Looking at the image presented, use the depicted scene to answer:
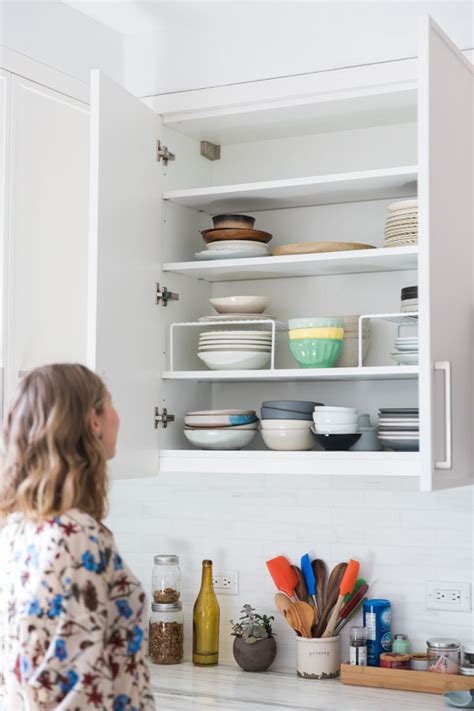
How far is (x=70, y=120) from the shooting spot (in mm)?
2605

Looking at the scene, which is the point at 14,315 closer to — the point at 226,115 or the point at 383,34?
the point at 226,115

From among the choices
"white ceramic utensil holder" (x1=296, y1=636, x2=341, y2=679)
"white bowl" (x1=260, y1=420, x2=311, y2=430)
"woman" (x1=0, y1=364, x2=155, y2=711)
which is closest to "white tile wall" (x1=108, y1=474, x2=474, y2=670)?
"white ceramic utensil holder" (x1=296, y1=636, x2=341, y2=679)

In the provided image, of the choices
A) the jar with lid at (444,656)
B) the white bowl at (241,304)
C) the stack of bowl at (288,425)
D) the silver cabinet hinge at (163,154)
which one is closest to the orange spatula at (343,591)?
the jar with lid at (444,656)

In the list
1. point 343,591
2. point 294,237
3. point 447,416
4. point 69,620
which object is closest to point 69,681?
point 69,620

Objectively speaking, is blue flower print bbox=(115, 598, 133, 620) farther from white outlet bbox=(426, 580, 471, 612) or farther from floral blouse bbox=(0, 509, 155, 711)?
white outlet bbox=(426, 580, 471, 612)

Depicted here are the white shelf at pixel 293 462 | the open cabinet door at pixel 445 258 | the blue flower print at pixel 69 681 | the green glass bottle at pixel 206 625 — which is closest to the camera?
the blue flower print at pixel 69 681

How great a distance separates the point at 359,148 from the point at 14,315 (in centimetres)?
106

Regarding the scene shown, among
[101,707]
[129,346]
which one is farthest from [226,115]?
[101,707]

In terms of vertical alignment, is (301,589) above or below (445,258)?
below

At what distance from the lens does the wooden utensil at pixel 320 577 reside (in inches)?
109

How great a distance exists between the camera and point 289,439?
8.29 ft

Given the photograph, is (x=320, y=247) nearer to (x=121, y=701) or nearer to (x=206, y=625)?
(x=206, y=625)

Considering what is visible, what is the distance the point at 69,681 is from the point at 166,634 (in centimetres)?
152

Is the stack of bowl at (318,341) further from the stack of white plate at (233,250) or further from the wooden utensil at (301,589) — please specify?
the wooden utensil at (301,589)
